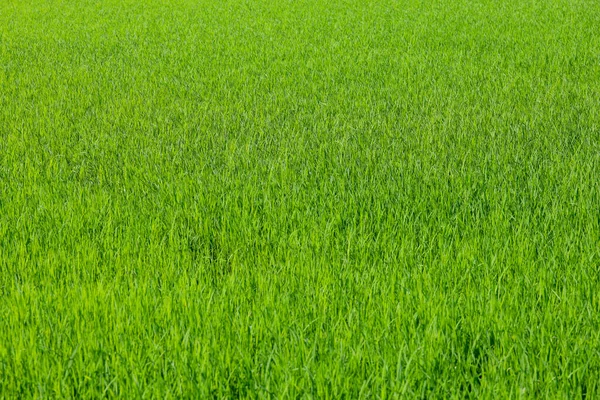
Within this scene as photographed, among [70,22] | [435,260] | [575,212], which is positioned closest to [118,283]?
[435,260]

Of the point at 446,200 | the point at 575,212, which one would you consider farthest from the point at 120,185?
the point at 575,212

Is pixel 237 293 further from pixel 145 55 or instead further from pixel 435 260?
pixel 145 55

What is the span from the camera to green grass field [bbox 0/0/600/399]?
238 cm

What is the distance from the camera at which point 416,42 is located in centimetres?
994

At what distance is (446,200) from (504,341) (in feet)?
5.50

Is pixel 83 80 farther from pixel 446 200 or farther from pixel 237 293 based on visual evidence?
pixel 237 293

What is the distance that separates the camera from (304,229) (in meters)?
3.76

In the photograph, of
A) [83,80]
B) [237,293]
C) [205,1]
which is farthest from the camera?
[205,1]

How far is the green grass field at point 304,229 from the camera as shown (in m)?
2.38

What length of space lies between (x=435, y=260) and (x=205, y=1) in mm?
13096

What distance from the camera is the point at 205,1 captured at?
603 inches

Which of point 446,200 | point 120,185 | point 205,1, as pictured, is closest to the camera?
point 446,200

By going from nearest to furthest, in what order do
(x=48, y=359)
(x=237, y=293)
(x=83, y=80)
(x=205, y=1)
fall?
(x=48, y=359), (x=237, y=293), (x=83, y=80), (x=205, y=1)

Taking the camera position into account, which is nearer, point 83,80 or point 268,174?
point 268,174
